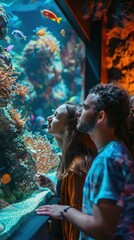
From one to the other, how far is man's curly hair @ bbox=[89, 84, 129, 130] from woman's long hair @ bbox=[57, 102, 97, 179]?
884 mm

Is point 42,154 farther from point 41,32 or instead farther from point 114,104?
point 114,104

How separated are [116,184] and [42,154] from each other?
2.58 meters

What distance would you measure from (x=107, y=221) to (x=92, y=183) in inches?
6.1

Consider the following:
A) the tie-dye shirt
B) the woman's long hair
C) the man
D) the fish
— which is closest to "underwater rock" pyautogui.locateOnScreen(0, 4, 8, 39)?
the fish

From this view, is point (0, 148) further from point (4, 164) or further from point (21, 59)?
point (21, 59)

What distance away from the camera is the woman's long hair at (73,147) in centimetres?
209

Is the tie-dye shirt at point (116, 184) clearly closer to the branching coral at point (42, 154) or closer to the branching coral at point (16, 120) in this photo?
the branching coral at point (16, 120)

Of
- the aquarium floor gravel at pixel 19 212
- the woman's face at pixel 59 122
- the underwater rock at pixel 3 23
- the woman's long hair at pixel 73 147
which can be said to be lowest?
the aquarium floor gravel at pixel 19 212

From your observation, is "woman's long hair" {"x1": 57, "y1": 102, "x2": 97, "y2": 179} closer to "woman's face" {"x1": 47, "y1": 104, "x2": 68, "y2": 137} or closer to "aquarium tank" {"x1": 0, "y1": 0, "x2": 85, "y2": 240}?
"woman's face" {"x1": 47, "y1": 104, "x2": 68, "y2": 137}

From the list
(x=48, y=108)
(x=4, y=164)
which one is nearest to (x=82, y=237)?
(x=4, y=164)

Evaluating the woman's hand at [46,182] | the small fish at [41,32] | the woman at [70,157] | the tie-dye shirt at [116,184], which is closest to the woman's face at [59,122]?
the woman at [70,157]

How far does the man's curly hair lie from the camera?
1182 mm

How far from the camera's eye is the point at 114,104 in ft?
3.88

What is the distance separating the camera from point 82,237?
4.07 feet
